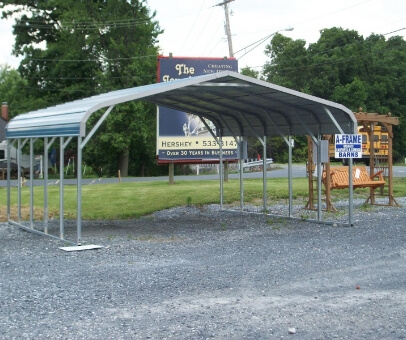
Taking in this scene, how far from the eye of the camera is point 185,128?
88.5ft

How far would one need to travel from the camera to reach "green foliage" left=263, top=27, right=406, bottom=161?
200 ft

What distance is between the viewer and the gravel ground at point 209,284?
277 inches

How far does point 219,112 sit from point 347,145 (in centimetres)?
428

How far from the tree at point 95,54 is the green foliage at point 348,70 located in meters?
19.5

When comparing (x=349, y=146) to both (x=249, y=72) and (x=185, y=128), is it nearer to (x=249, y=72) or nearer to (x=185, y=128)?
(x=185, y=128)

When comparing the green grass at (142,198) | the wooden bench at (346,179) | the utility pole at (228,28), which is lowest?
the green grass at (142,198)

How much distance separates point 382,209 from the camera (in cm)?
1891

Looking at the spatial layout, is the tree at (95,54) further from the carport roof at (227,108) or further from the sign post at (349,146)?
the sign post at (349,146)

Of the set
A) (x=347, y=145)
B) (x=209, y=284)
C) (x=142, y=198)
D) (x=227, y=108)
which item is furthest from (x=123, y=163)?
(x=209, y=284)

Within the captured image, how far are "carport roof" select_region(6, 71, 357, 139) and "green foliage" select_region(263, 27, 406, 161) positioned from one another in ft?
137

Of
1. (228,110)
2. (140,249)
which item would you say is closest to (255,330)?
(140,249)

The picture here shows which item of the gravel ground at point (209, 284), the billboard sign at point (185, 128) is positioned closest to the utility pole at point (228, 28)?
the billboard sign at point (185, 128)

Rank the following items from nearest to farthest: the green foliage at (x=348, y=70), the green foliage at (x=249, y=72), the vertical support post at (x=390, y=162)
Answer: the vertical support post at (x=390, y=162) < the green foliage at (x=348, y=70) < the green foliage at (x=249, y=72)

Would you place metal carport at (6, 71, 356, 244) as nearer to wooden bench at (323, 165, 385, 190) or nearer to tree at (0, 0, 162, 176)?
wooden bench at (323, 165, 385, 190)
